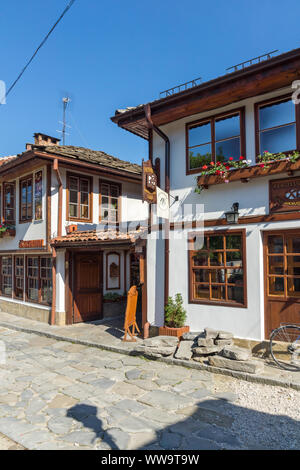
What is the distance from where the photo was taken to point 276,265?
6.70 metres

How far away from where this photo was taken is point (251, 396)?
197 inches

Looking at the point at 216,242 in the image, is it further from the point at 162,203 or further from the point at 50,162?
the point at 50,162

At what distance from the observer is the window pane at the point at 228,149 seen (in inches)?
289

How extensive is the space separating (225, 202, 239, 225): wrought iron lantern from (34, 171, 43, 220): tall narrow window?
6.98m

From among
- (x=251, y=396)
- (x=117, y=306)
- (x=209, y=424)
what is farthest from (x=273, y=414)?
(x=117, y=306)

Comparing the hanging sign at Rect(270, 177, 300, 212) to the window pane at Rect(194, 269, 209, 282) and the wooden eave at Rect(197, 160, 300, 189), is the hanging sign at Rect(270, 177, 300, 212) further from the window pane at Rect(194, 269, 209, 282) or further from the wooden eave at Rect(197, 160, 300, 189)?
the window pane at Rect(194, 269, 209, 282)

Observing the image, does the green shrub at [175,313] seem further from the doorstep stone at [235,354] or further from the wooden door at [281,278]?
the wooden door at [281,278]

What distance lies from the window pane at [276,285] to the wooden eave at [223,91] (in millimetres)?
3901

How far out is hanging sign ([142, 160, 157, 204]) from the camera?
733 centimetres

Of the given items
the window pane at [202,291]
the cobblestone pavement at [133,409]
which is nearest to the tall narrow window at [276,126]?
the window pane at [202,291]

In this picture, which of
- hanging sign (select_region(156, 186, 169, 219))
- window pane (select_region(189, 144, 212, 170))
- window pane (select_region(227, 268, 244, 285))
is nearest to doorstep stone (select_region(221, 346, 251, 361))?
window pane (select_region(227, 268, 244, 285))
